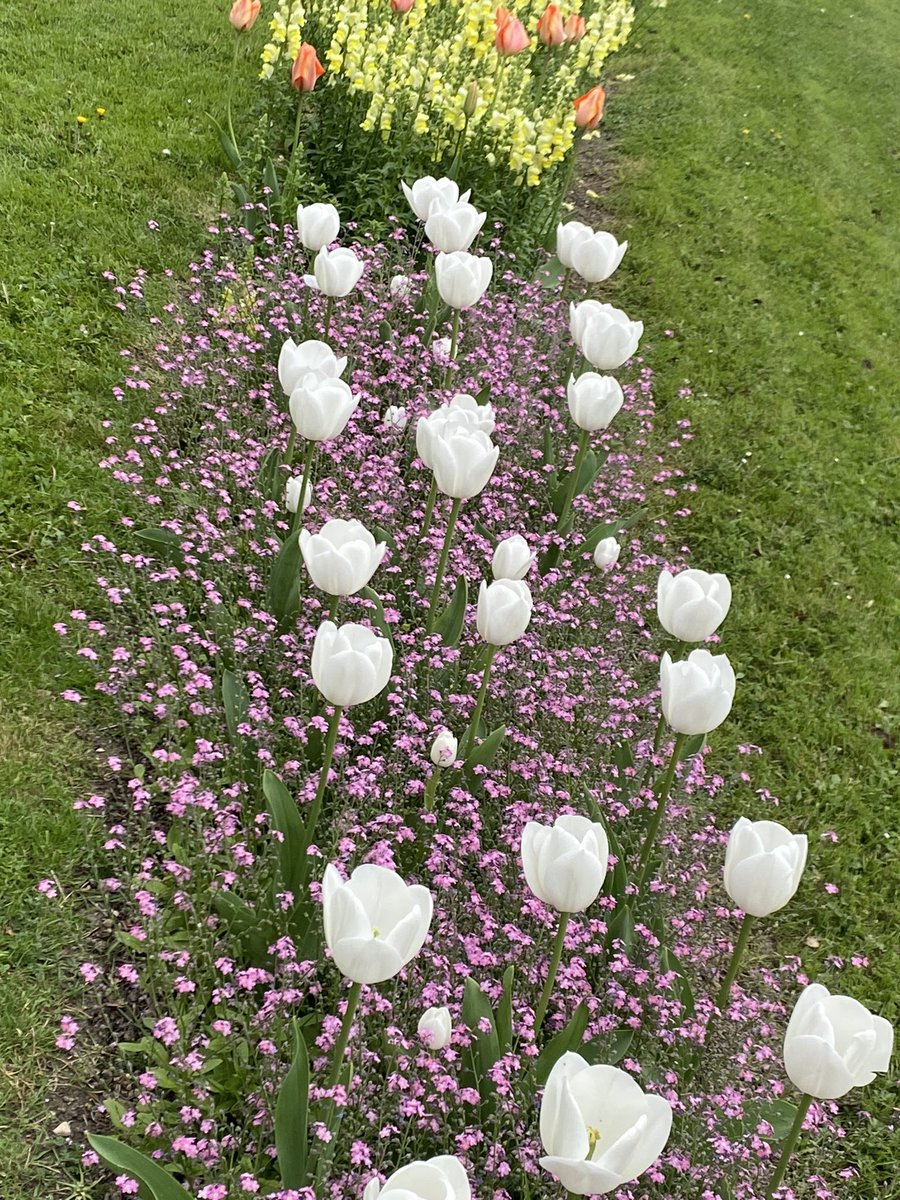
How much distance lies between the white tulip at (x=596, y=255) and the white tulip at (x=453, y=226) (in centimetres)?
51

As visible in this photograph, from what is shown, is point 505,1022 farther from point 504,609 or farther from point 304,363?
point 304,363

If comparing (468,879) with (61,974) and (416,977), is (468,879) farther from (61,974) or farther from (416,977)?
(61,974)

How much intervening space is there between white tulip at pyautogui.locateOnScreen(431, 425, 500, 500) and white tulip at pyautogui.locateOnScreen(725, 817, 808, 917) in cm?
106

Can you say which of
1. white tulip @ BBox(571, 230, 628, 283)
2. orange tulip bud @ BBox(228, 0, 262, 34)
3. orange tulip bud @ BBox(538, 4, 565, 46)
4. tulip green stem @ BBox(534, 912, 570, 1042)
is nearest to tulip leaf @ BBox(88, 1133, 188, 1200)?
tulip green stem @ BBox(534, 912, 570, 1042)

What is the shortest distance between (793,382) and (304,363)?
3.62 metres

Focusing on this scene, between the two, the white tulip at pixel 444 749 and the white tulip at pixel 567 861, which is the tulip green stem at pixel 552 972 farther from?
the white tulip at pixel 444 749

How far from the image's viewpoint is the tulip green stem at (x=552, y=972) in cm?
186

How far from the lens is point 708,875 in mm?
2891

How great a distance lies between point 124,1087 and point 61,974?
11.0 inches

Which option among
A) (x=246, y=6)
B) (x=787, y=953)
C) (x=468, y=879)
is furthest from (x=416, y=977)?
(x=246, y=6)

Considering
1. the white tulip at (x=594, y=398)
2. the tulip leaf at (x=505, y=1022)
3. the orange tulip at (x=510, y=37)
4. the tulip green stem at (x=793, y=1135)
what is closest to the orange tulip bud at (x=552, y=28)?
the orange tulip at (x=510, y=37)

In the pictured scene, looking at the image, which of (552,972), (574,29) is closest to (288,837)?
(552,972)

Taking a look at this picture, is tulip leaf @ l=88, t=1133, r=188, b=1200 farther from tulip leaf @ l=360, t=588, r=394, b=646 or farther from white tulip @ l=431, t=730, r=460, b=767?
tulip leaf @ l=360, t=588, r=394, b=646

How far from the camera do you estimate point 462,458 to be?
2480 millimetres
